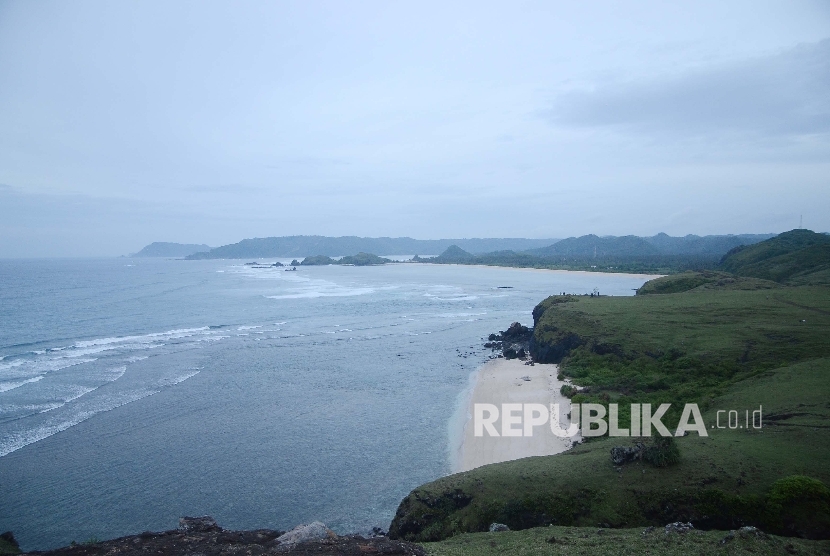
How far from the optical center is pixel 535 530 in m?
13.0

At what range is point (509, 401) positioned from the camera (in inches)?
1097

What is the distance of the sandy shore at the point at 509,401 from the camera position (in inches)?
823

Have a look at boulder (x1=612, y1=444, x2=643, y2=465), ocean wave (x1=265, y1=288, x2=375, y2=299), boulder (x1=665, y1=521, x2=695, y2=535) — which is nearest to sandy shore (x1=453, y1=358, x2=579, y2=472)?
boulder (x1=612, y1=444, x2=643, y2=465)

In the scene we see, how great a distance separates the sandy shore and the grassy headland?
1.62 metres

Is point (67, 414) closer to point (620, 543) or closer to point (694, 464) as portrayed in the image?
point (620, 543)

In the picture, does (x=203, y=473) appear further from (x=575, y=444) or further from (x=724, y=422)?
(x=724, y=422)

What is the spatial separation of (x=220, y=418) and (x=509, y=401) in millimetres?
16536

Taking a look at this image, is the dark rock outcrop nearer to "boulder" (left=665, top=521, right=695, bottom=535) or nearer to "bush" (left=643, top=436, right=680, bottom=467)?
"bush" (left=643, top=436, right=680, bottom=467)

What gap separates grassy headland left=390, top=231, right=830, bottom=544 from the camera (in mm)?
13209

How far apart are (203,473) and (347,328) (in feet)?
111

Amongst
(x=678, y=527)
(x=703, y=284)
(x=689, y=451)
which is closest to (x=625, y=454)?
(x=689, y=451)

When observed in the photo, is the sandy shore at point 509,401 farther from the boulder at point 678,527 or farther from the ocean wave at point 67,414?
the ocean wave at point 67,414

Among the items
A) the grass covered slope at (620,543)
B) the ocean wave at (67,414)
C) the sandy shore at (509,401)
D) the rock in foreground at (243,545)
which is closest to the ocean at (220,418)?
the ocean wave at (67,414)

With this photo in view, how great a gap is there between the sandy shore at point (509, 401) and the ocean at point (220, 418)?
47.5 inches
